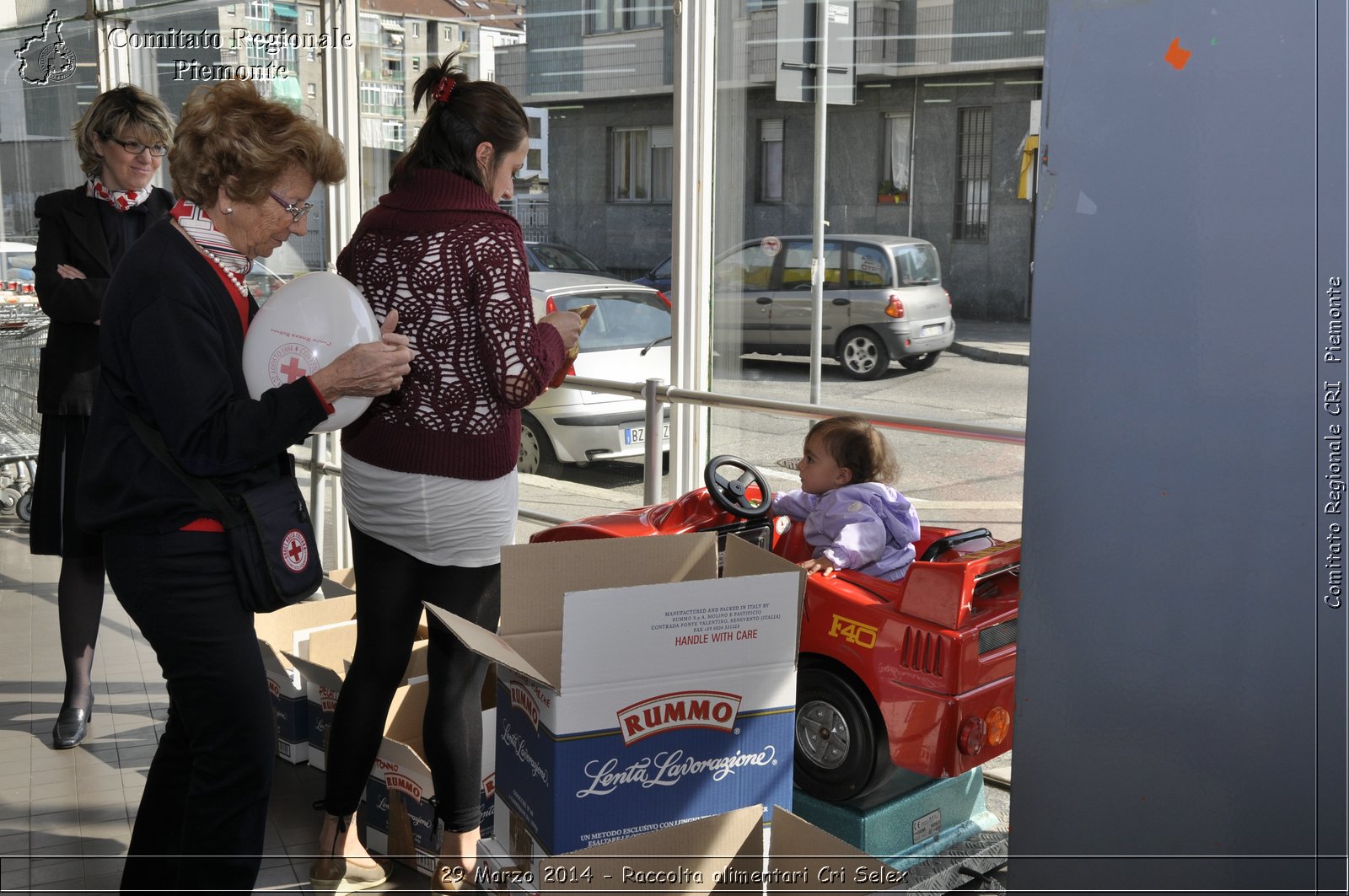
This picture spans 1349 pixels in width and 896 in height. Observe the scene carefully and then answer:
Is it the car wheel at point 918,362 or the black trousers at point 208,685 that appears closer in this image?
the black trousers at point 208,685

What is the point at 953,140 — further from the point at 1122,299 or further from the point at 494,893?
the point at 494,893

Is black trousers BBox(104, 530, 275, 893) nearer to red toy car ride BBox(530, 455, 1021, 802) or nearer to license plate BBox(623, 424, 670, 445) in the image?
red toy car ride BBox(530, 455, 1021, 802)

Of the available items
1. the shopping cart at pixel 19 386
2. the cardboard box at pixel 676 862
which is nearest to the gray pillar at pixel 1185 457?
the cardboard box at pixel 676 862

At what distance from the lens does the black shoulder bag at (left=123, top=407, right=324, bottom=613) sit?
1.99m

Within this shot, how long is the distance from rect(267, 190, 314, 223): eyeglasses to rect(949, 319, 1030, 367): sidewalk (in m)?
2.54

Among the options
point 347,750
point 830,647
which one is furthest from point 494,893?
point 830,647

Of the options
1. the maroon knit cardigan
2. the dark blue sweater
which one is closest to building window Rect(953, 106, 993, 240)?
the maroon knit cardigan

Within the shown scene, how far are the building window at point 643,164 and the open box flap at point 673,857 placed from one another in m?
2.98

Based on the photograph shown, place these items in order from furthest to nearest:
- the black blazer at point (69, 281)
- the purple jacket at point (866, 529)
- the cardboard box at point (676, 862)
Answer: the black blazer at point (69, 281) < the purple jacket at point (866, 529) < the cardboard box at point (676, 862)

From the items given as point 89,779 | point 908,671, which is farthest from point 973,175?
point 89,779

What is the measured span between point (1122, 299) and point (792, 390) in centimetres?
294

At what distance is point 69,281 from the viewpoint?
3.71m

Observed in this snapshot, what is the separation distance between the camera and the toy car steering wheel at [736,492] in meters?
3.32

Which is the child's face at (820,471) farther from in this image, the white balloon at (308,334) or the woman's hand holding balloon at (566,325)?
the white balloon at (308,334)
